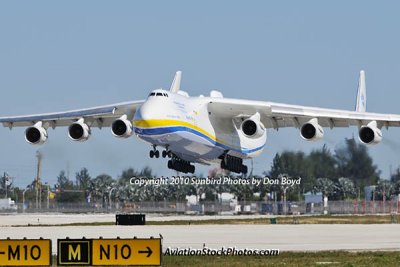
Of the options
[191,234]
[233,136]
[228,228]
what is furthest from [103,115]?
[191,234]

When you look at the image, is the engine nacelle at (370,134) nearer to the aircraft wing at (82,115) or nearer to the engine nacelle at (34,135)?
the aircraft wing at (82,115)

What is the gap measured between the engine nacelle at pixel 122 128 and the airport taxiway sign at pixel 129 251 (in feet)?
108

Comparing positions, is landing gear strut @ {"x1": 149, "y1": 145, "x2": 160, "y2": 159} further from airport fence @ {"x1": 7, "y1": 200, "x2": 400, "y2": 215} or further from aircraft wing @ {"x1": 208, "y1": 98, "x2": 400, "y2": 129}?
airport fence @ {"x1": 7, "y1": 200, "x2": 400, "y2": 215}

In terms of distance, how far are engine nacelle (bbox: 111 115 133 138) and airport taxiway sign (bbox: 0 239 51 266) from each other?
108 ft

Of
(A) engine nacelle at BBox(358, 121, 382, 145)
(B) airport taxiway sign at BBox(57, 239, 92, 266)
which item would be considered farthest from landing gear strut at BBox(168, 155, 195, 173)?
(B) airport taxiway sign at BBox(57, 239, 92, 266)

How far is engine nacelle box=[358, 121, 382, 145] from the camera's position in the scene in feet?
173

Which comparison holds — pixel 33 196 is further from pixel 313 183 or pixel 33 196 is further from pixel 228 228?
pixel 228 228

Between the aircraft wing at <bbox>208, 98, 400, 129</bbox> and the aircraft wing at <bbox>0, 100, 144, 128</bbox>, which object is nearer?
the aircraft wing at <bbox>208, 98, 400, 129</bbox>

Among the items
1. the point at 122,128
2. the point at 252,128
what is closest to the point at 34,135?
the point at 122,128

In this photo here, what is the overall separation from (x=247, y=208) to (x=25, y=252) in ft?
206

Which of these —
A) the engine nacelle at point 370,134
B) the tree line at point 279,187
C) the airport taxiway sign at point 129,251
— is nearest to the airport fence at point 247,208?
the tree line at point 279,187

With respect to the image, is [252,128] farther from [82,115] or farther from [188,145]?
[82,115]

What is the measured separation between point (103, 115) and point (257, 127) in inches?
400

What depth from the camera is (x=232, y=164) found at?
199ft
